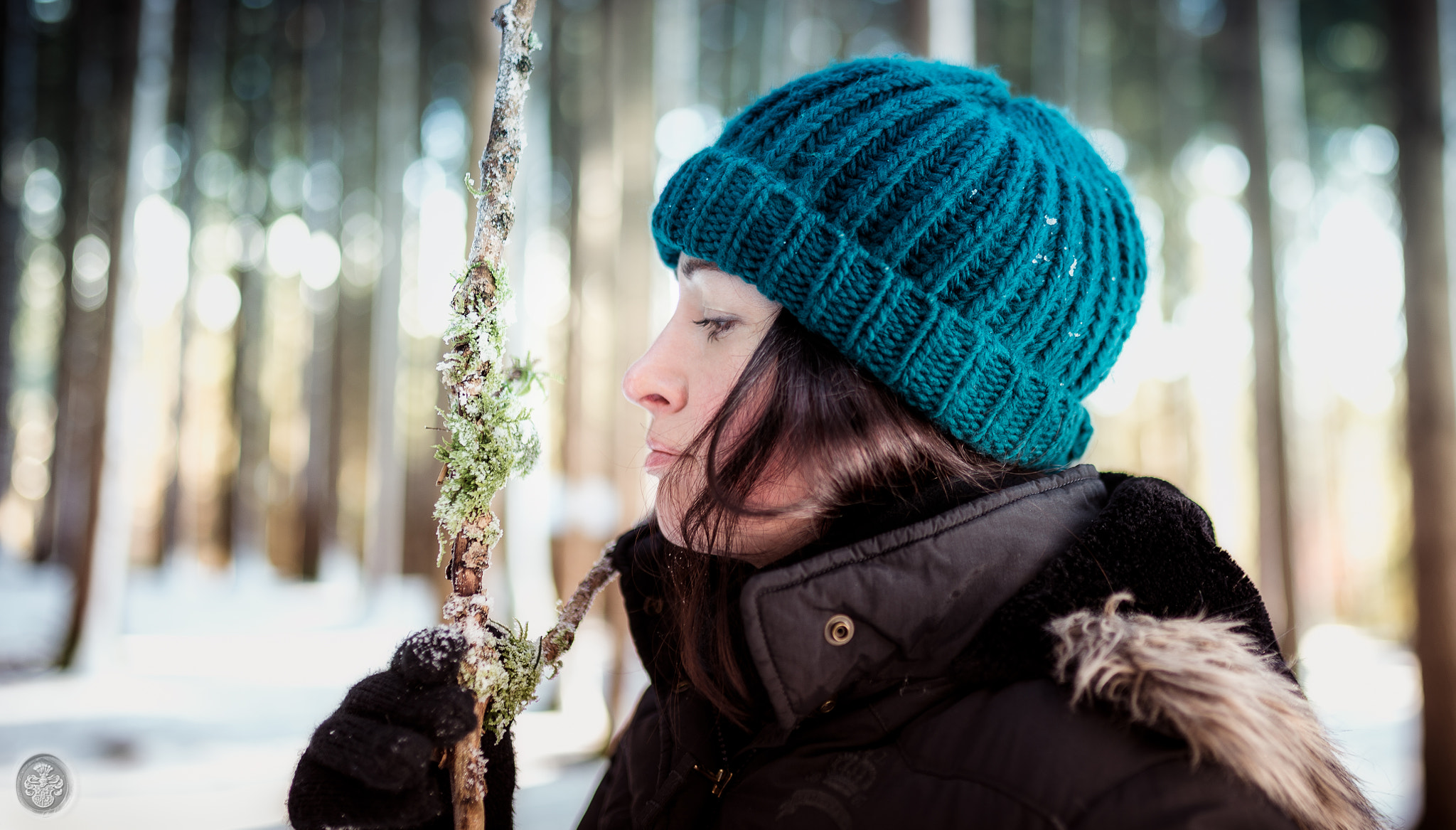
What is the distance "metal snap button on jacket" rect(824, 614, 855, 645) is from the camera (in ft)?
4.01

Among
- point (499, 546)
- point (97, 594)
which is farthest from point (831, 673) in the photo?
point (97, 594)

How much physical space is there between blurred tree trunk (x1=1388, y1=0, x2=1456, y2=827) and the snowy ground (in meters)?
0.53

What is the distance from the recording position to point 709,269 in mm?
1583

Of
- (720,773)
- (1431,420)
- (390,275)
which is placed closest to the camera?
(720,773)

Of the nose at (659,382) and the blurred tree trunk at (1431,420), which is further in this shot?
the blurred tree trunk at (1431,420)

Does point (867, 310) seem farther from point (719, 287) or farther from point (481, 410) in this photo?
point (481, 410)

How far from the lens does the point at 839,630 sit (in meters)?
1.23

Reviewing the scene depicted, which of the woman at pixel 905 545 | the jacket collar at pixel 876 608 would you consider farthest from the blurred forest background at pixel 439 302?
the jacket collar at pixel 876 608

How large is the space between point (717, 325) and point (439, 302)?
4.56 m

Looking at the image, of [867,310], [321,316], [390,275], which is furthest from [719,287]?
[321,316]

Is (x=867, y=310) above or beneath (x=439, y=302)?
beneath

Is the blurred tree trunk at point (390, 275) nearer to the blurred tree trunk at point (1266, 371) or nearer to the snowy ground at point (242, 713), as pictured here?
the snowy ground at point (242, 713)

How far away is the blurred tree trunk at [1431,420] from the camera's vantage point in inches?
185

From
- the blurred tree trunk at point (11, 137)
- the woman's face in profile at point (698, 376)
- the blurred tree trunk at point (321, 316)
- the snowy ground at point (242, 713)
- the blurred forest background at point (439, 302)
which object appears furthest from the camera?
the blurred tree trunk at point (11, 137)
